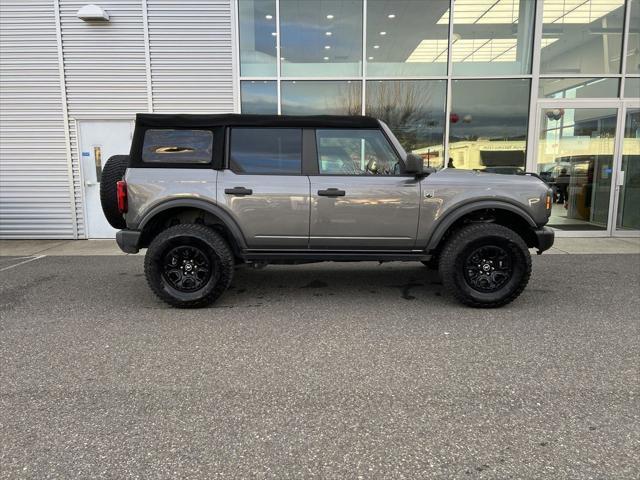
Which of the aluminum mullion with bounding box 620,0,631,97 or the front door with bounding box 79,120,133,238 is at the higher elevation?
the aluminum mullion with bounding box 620,0,631,97

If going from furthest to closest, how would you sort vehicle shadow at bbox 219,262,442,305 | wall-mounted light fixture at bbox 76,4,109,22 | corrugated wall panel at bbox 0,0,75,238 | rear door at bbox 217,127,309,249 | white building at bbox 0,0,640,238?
white building at bbox 0,0,640,238, corrugated wall panel at bbox 0,0,75,238, wall-mounted light fixture at bbox 76,4,109,22, vehicle shadow at bbox 219,262,442,305, rear door at bbox 217,127,309,249

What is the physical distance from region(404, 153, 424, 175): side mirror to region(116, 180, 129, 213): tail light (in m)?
2.83

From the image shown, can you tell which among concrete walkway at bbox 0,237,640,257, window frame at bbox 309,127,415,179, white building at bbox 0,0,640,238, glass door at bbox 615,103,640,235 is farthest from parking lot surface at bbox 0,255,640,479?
glass door at bbox 615,103,640,235

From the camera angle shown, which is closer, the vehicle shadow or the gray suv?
the gray suv

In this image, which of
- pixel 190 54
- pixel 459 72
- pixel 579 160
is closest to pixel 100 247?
pixel 190 54

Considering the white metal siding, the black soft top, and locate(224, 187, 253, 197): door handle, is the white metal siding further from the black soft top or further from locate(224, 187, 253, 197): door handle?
locate(224, 187, 253, 197): door handle

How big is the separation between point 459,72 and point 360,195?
5817 mm

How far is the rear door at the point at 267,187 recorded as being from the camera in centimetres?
460

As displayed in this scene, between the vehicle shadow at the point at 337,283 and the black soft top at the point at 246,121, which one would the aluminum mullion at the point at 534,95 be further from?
the black soft top at the point at 246,121

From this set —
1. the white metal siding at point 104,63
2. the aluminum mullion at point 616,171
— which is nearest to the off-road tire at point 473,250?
the aluminum mullion at point 616,171

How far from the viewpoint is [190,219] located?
16.1 ft

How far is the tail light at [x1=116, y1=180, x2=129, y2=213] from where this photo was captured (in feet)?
14.9

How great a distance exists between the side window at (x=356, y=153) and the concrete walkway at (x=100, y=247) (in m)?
4.43

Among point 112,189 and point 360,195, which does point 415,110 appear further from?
point 112,189
